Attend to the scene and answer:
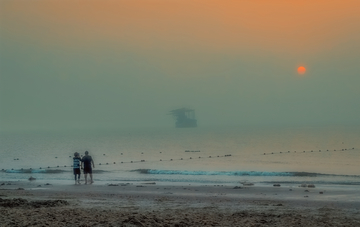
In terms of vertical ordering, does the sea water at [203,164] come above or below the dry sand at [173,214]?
above

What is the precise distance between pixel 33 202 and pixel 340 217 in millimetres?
8075

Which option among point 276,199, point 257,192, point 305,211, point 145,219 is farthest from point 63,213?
point 257,192

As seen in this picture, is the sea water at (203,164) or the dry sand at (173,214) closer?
the dry sand at (173,214)

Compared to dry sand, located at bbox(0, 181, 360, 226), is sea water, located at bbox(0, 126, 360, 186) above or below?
above

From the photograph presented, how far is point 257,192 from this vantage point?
17344mm

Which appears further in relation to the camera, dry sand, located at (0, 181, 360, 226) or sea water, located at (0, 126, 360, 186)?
sea water, located at (0, 126, 360, 186)

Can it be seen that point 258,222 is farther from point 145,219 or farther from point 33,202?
point 33,202

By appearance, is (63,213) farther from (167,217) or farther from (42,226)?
(167,217)

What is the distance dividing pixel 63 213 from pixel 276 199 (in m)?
7.78

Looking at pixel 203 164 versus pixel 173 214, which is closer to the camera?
pixel 173 214

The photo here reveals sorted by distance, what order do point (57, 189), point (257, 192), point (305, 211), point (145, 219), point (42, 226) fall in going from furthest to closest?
Answer: 1. point (57, 189)
2. point (257, 192)
3. point (305, 211)
4. point (145, 219)
5. point (42, 226)

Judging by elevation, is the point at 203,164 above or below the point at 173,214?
above

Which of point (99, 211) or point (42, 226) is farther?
point (99, 211)

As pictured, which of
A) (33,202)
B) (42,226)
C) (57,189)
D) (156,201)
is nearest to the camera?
(42,226)
